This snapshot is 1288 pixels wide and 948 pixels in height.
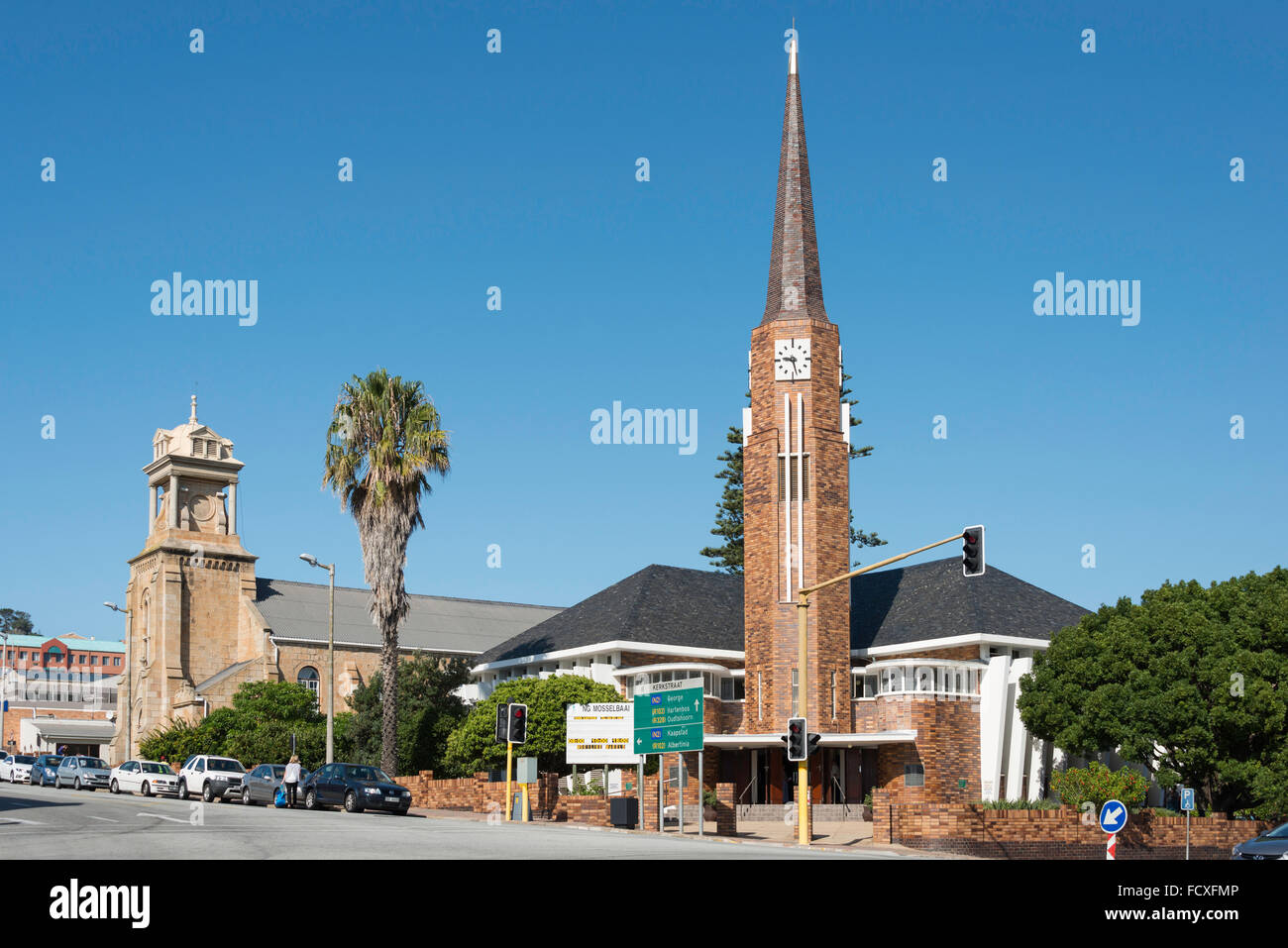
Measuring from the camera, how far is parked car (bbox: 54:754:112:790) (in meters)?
50.6

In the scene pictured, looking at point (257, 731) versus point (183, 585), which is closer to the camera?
point (257, 731)

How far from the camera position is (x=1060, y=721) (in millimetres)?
43906

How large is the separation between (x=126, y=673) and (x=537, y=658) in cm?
3603

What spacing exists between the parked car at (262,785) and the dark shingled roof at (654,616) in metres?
15.9

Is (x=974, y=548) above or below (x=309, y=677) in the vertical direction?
above

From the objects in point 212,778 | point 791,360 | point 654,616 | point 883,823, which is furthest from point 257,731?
point 883,823

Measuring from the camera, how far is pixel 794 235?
51812 millimetres

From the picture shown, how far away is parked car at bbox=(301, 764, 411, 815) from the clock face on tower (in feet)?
65.7

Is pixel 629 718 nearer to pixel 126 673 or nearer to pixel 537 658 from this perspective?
pixel 537 658

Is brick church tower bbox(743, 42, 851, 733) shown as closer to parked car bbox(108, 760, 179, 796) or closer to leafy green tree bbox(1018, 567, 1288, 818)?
leafy green tree bbox(1018, 567, 1288, 818)

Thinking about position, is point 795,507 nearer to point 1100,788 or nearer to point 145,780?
point 1100,788

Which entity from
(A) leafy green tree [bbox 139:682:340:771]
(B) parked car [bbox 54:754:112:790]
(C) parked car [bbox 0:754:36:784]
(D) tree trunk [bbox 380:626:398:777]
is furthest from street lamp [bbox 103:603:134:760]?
(D) tree trunk [bbox 380:626:398:777]

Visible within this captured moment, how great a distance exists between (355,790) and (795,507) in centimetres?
1840

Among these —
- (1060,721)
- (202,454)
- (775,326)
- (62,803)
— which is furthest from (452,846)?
(202,454)
